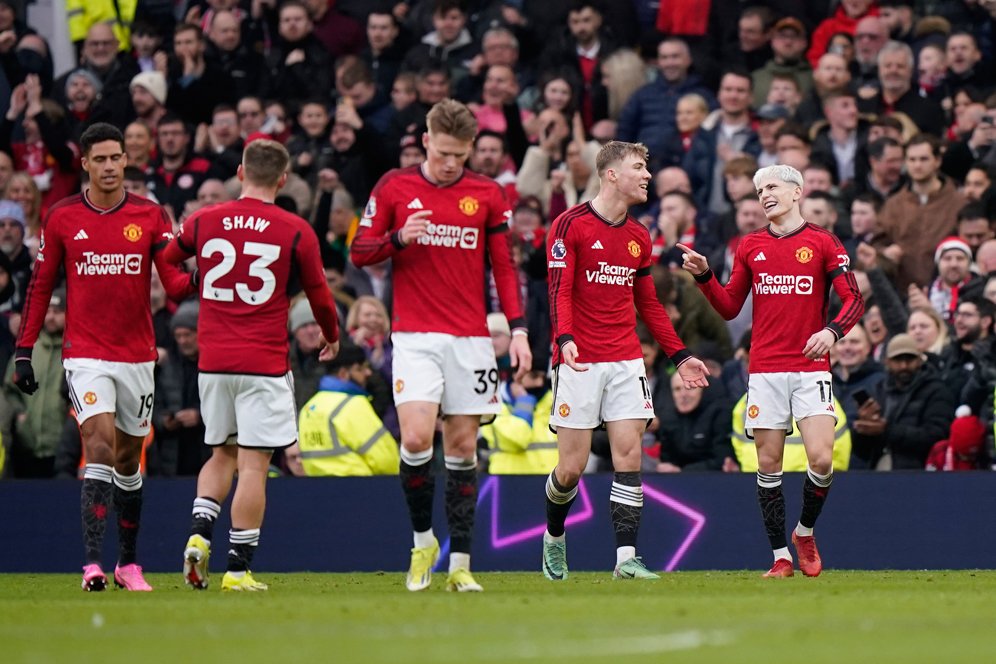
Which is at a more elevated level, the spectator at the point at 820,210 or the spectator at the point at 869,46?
the spectator at the point at 869,46

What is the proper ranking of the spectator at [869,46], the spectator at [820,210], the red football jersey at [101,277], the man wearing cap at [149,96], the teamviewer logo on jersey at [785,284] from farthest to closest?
the man wearing cap at [149,96] < the spectator at [869,46] < the spectator at [820,210] < the teamviewer logo on jersey at [785,284] < the red football jersey at [101,277]

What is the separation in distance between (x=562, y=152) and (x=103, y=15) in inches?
259

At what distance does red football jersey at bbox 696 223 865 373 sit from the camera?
477 inches

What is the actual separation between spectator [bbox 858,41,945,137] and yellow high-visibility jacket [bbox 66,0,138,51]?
8.94m

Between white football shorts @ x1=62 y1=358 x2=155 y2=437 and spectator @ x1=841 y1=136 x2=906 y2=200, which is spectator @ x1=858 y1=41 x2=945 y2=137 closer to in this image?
spectator @ x1=841 y1=136 x2=906 y2=200

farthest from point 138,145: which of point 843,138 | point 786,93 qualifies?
point 843,138

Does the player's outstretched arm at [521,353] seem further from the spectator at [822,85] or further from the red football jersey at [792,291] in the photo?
the spectator at [822,85]

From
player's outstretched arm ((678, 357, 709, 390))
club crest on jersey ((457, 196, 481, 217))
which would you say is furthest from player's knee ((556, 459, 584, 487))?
club crest on jersey ((457, 196, 481, 217))

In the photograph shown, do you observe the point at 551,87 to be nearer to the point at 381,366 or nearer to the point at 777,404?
the point at 381,366

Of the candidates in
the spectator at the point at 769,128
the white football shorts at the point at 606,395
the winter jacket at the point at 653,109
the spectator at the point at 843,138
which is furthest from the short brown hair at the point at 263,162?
the winter jacket at the point at 653,109

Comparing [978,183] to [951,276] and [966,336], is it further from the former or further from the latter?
[966,336]

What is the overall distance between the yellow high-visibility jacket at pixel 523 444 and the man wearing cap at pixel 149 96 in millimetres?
6947

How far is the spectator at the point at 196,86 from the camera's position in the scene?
67.2 feet

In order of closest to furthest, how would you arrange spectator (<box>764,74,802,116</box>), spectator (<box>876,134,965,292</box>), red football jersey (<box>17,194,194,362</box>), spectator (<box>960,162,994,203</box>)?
red football jersey (<box>17,194,194,362</box>), spectator (<box>960,162,994,203</box>), spectator (<box>876,134,965,292</box>), spectator (<box>764,74,802,116</box>)
